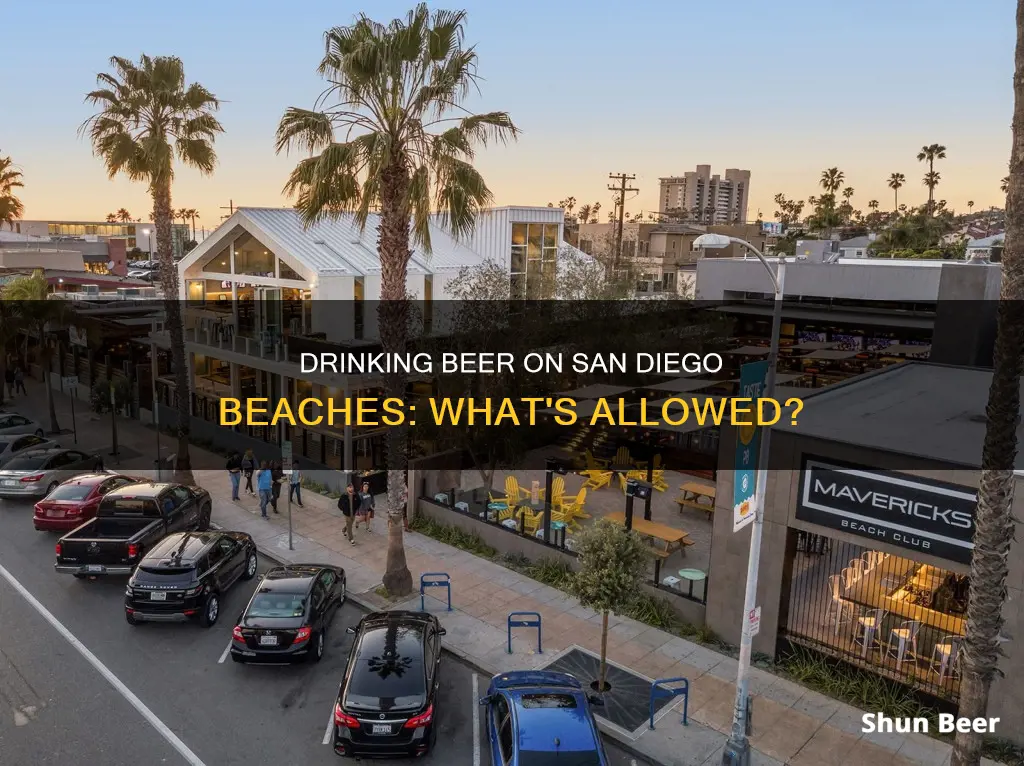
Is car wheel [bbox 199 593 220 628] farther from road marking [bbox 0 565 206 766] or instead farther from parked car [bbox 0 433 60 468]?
parked car [bbox 0 433 60 468]

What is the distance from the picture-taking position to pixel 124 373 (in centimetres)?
3419

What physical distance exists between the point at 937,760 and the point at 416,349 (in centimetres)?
1630

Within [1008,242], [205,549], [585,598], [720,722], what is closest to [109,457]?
[205,549]

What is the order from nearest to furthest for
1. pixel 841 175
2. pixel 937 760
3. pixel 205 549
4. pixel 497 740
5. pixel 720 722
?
1. pixel 497 740
2. pixel 937 760
3. pixel 720 722
4. pixel 205 549
5. pixel 841 175

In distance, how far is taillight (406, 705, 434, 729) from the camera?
397 inches

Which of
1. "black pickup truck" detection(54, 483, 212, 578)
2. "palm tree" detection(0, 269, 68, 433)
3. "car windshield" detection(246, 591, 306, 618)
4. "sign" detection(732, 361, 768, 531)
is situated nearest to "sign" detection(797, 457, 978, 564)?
"sign" detection(732, 361, 768, 531)

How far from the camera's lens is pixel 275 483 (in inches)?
815

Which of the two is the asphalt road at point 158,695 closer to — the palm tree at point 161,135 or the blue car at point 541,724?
the blue car at point 541,724

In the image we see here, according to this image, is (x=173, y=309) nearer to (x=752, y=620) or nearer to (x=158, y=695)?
(x=158, y=695)

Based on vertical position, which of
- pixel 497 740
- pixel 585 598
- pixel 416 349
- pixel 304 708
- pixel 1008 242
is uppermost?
pixel 1008 242

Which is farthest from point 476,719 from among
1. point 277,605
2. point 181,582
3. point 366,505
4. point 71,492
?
point 71,492

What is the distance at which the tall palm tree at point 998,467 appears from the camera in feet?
25.2

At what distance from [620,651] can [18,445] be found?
21092mm

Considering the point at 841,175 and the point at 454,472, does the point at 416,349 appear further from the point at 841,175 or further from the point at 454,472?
the point at 841,175
